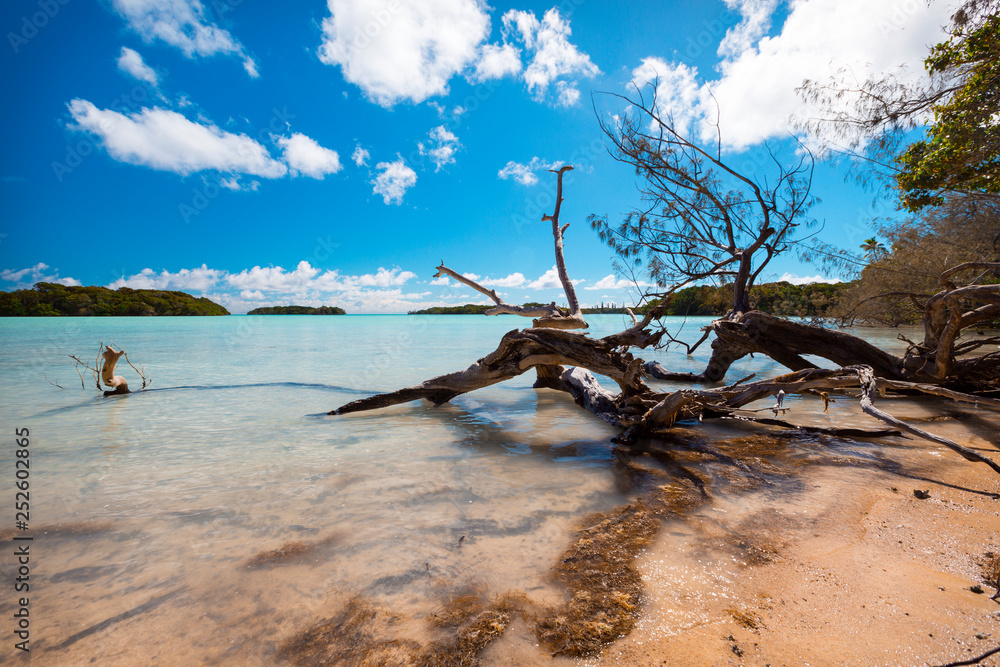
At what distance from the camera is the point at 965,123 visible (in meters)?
6.44

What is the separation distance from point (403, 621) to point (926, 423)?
603 cm

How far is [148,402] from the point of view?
7.21 metres

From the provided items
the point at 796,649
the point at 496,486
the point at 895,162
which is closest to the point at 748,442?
the point at 496,486

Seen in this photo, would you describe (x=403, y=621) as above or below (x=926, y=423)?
below

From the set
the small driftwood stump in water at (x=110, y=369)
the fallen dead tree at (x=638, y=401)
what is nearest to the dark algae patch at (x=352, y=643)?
the fallen dead tree at (x=638, y=401)

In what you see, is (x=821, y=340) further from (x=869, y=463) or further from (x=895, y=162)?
(x=895, y=162)

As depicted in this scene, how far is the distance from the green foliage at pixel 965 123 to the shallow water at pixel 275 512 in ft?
16.3

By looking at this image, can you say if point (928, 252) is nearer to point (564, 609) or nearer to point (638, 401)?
point (638, 401)

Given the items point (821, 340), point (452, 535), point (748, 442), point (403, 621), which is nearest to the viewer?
point (403, 621)

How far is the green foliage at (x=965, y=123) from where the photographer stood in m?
6.23

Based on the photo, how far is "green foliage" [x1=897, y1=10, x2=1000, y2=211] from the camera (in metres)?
6.23

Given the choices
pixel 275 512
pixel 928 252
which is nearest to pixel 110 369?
pixel 275 512

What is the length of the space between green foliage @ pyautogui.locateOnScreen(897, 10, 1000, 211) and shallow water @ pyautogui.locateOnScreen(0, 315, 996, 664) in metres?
4.98

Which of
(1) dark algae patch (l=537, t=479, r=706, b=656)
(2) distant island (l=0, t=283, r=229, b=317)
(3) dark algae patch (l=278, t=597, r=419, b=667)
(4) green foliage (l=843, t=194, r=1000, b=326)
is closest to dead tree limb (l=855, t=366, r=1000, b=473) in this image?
(1) dark algae patch (l=537, t=479, r=706, b=656)
